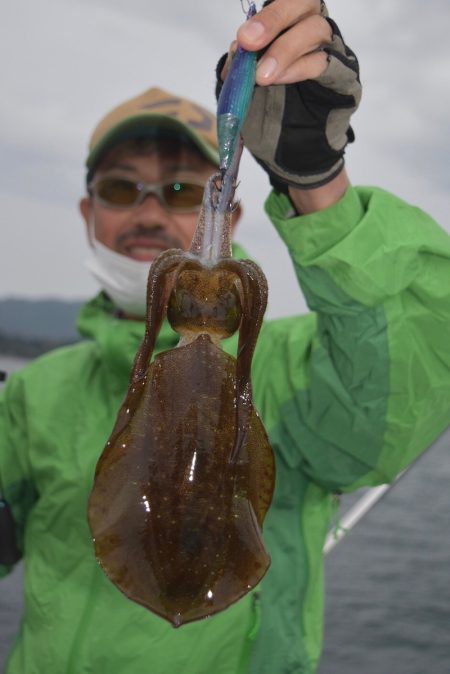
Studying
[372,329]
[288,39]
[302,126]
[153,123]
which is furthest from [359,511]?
[288,39]

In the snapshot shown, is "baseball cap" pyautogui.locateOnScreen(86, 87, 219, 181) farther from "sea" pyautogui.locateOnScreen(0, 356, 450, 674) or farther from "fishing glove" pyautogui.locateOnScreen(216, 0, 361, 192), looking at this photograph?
"sea" pyautogui.locateOnScreen(0, 356, 450, 674)

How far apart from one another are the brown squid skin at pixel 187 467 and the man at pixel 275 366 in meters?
0.67

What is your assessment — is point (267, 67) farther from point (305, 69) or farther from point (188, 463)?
point (188, 463)

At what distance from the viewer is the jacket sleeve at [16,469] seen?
373 cm

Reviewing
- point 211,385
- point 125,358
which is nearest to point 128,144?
point 125,358

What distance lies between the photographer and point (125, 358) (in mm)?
3543

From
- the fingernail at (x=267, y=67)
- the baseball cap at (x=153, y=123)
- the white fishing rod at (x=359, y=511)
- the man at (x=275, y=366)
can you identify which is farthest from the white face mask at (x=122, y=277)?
the fingernail at (x=267, y=67)

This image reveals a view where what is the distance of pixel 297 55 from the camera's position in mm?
1965

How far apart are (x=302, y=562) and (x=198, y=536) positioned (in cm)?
197

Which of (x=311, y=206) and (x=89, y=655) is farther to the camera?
(x=89, y=655)

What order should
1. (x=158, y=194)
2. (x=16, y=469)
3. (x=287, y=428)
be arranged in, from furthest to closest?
(x=158, y=194) < (x=16, y=469) < (x=287, y=428)

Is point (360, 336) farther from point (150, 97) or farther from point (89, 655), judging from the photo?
point (150, 97)

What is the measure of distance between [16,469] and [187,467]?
2539 mm

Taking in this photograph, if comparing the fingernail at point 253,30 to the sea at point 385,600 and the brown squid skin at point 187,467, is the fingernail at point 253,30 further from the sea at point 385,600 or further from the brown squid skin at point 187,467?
the sea at point 385,600
